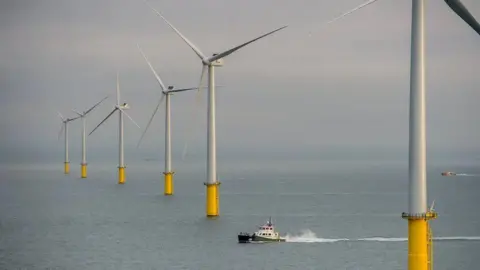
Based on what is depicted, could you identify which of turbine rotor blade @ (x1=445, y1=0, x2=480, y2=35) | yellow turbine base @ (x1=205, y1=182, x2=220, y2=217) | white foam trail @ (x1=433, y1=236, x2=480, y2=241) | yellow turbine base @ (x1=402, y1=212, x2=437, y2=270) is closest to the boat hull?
yellow turbine base @ (x1=205, y1=182, x2=220, y2=217)

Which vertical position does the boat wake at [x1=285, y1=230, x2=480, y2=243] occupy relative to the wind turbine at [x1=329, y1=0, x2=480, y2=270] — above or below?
below

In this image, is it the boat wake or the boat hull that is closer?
the boat hull

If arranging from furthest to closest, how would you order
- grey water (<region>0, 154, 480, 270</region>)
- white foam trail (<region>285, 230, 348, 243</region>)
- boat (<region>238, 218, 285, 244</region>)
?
white foam trail (<region>285, 230, 348, 243</region>)
boat (<region>238, 218, 285, 244</region>)
grey water (<region>0, 154, 480, 270</region>)

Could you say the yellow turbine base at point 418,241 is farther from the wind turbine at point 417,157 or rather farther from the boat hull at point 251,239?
the boat hull at point 251,239

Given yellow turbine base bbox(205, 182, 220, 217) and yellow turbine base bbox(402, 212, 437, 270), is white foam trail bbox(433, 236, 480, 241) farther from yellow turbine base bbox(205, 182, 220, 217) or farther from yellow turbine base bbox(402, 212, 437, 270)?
yellow turbine base bbox(402, 212, 437, 270)

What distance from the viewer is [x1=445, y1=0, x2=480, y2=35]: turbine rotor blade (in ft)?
176

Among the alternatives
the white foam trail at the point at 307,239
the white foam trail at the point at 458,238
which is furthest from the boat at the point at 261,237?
the white foam trail at the point at 458,238

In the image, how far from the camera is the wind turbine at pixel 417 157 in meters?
58.7

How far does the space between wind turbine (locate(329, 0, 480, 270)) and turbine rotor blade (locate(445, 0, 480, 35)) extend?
3.63m

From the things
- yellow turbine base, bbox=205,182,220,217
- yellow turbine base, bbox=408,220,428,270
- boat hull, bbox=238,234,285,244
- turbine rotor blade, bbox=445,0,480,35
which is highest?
turbine rotor blade, bbox=445,0,480,35

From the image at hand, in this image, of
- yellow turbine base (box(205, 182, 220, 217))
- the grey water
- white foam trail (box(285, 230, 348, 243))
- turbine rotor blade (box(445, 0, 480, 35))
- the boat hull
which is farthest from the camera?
yellow turbine base (box(205, 182, 220, 217))

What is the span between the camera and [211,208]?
5305 inches

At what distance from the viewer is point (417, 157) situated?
58719mm

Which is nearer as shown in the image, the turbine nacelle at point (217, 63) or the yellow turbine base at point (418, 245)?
the yellow turbine base at point (418, 245)
